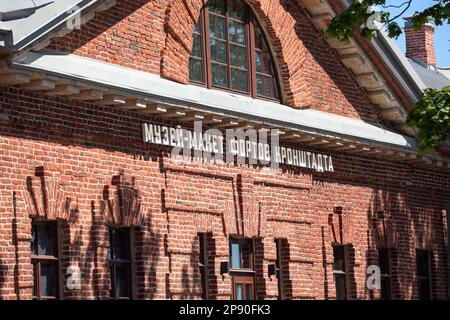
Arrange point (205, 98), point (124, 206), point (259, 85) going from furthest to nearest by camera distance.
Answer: point (259, 85) < point (205, 98) < point (124, 206)

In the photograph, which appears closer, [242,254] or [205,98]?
[205,98]

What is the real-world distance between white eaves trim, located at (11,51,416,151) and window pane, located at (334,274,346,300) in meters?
2.80

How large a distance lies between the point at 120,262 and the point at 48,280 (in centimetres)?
181

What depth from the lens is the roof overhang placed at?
66.1ft

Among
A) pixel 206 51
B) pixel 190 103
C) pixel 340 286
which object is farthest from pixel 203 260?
pixel 340 286

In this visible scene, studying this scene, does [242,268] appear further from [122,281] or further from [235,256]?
[122,281]

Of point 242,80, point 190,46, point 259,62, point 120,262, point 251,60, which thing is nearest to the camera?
point 120,262

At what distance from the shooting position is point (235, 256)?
2495 cm

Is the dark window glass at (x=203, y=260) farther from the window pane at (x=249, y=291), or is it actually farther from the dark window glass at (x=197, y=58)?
the dark window glass at (x=197, y=58)

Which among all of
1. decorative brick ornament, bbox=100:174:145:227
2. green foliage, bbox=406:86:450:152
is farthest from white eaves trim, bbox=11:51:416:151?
green foliage, bbox=406:86:450:152

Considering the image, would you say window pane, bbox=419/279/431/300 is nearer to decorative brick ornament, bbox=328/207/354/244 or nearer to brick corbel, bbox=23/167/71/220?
decorative brick ornament, bbox=328/207/354/244

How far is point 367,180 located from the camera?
28.8m
